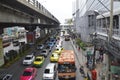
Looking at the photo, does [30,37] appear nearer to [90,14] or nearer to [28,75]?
[90,14]

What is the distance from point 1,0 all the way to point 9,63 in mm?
18560

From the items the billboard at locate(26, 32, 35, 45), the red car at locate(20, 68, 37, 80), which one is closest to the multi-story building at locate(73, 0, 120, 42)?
the billboard at locate(26, 32, 35, 45)

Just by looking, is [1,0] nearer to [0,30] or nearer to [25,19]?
[0,30]

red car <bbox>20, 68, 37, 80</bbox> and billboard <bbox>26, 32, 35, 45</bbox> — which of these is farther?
billboard <bbox>26, 32, 35, 45</bbox>

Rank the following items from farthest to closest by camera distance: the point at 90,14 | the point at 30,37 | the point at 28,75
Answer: the point at 30,37 → the point at 90,14 → the point at 28,75

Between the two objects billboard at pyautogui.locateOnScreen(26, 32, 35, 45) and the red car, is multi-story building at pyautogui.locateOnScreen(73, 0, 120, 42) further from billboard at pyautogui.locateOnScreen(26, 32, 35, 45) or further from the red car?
the red car

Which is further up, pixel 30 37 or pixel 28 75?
pixel 30 37

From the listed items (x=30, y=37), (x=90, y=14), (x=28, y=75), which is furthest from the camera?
(x=30, y=37)

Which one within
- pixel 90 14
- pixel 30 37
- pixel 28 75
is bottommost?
pixel 28 75

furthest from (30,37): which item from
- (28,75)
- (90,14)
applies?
(28,75)

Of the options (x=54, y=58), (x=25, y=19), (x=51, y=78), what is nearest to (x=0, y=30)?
(x=25, y=19)

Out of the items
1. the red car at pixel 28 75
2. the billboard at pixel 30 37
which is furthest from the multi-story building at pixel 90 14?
the red car at pixel 28 75

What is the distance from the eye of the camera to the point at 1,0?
80.2ft

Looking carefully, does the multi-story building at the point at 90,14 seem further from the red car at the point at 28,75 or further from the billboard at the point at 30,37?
the red car at the point at 28,75
